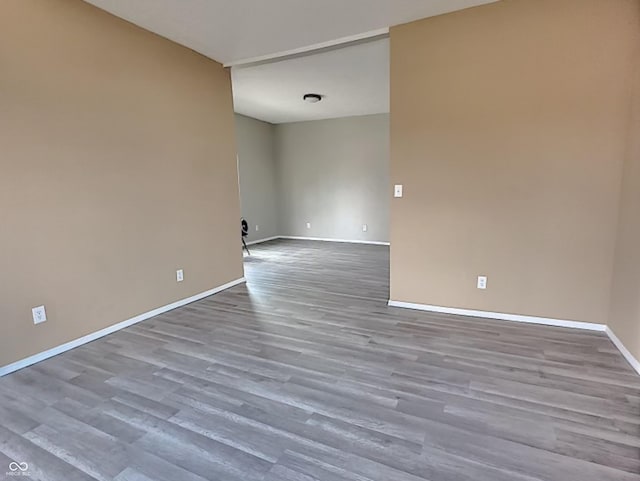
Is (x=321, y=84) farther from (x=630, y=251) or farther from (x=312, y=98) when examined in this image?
(x=630, y=251)

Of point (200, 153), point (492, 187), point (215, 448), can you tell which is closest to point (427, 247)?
point (492, 187)

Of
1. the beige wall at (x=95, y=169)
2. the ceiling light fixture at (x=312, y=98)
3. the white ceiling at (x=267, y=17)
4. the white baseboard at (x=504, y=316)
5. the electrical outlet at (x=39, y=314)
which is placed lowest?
the white baseboard at (x=504, y=316)

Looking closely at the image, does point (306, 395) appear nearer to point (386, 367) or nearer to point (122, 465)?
point (386, 367)

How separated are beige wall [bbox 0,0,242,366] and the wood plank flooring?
43cm

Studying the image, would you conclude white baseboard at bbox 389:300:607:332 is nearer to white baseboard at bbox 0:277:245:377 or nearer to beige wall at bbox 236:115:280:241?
white baseboard at bbox 0:277:245:377

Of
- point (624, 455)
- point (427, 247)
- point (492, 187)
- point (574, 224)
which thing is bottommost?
point (624, 455)

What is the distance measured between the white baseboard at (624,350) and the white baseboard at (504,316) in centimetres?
10

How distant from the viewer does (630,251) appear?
2.30 meters

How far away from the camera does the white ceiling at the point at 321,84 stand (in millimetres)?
3705

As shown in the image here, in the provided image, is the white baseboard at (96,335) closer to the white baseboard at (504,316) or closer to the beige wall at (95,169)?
the beige wall at (95,169)

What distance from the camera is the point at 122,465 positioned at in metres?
1.48

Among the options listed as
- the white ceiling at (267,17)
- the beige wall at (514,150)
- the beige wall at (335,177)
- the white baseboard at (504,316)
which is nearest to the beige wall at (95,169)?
the white ceiling at (267,17)

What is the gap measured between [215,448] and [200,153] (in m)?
3.02

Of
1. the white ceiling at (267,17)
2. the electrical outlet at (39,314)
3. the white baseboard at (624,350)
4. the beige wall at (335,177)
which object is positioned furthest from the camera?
the beige wall at (335,177)
